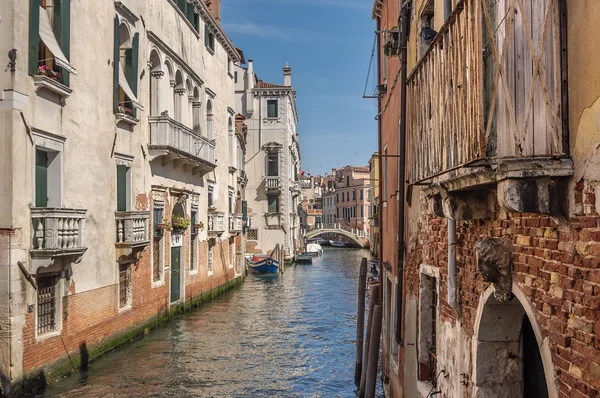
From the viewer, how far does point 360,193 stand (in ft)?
212

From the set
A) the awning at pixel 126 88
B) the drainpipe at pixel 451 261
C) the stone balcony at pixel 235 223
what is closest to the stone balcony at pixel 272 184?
the stone balcony at pixel 235 223

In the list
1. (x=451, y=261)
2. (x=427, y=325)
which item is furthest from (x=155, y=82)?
(x=451, y=261)

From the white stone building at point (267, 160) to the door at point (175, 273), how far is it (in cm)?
1872

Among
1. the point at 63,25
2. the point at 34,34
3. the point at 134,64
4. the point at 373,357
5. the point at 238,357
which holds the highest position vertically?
the point at 134,64

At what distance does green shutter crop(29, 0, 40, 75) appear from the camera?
8648mm

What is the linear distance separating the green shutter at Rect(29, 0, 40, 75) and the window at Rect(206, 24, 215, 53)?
11.7 meters

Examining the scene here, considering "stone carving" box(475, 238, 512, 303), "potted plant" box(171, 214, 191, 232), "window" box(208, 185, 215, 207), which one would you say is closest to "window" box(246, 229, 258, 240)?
"window" box(208, 185, 215, 207)

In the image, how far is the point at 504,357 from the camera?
393 centimetres

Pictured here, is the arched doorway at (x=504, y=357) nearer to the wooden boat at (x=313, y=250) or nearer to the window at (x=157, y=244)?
the window at (x=157, y=244)

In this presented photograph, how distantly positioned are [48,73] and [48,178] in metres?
1.64

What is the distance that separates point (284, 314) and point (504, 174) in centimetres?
1630

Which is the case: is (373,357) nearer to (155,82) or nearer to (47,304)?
(47,304)

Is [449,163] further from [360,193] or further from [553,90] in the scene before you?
[360,193]

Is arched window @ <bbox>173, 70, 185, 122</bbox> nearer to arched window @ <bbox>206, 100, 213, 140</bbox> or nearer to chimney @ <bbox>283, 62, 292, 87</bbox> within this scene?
arched window @ <bbox>206, 100, 213, 140</bbox>
